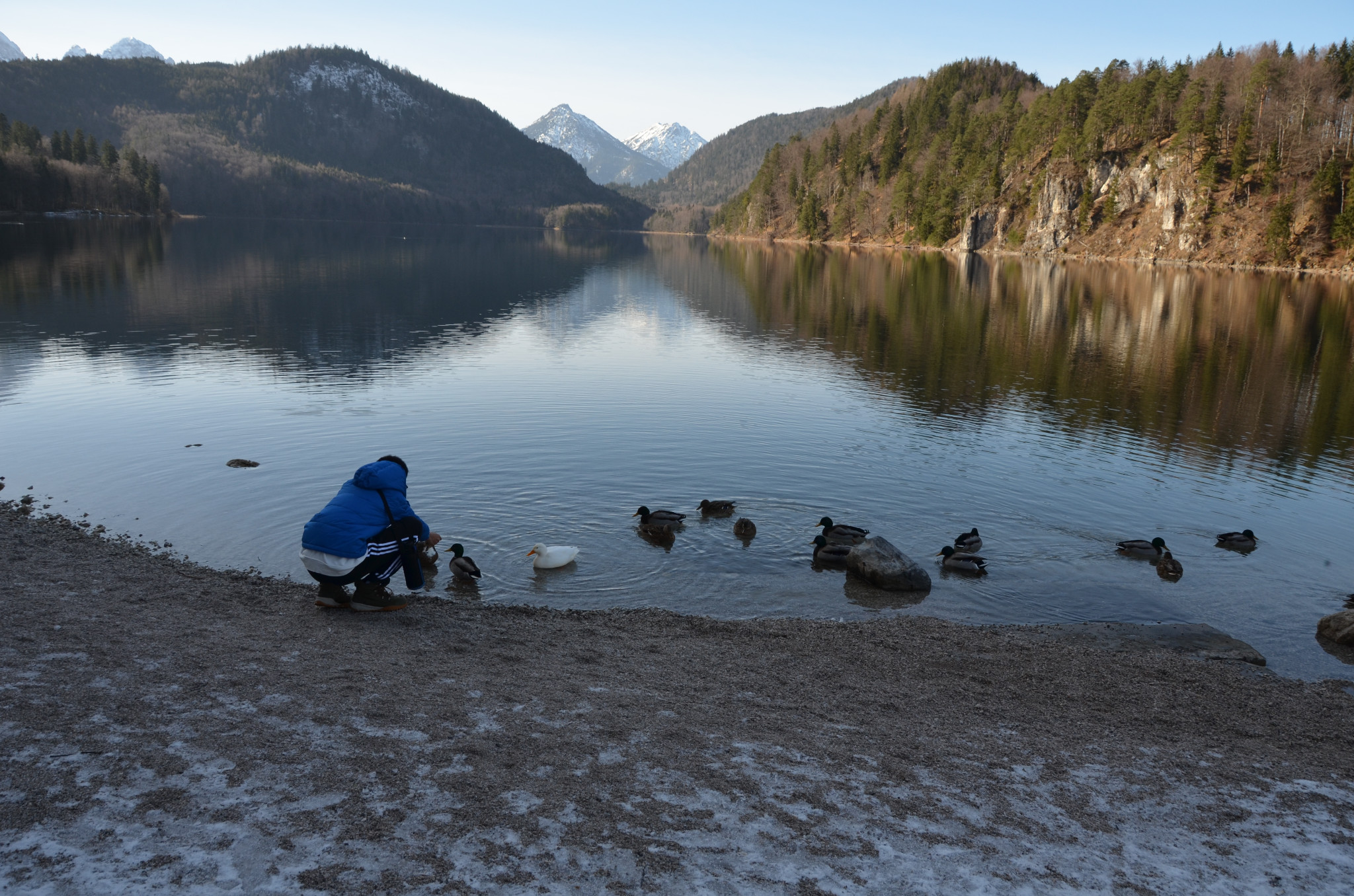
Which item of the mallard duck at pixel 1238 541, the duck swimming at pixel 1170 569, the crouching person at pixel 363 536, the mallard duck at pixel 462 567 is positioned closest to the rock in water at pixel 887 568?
the duck swimming at pixel 1170 569

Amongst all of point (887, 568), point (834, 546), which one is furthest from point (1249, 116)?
point (887, 568)

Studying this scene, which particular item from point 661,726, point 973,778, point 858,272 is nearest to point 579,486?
point 661,726

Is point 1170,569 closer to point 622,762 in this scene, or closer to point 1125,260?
point 622,762

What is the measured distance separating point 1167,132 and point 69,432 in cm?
17002

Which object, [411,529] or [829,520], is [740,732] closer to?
[411,529]

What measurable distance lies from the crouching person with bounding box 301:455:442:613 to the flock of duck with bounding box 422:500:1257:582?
10.2 feet

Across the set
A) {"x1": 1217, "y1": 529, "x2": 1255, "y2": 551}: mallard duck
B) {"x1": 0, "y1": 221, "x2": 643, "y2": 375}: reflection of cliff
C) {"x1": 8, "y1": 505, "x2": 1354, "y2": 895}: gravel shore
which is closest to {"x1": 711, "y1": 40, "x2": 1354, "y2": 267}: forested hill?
{"x1": 0, "y1": 221, "x2": 643, "y2": 375}: reflection of cliff

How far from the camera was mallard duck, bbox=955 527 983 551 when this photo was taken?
1859 centimetres

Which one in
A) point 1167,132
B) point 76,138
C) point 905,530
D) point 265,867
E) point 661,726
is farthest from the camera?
point 76,138

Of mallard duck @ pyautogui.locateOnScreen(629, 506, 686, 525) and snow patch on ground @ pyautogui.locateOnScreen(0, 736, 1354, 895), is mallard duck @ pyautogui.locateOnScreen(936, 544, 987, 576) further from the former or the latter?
snow patch on ground @ pyautogui.locateOnScreen(0, 736, 1354, 895)

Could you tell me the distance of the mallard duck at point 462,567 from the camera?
16109 millimetres

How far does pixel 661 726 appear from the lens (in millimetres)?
9227

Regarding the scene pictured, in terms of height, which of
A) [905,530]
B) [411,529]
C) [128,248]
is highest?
[128,248]

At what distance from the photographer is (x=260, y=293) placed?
2552 inches
